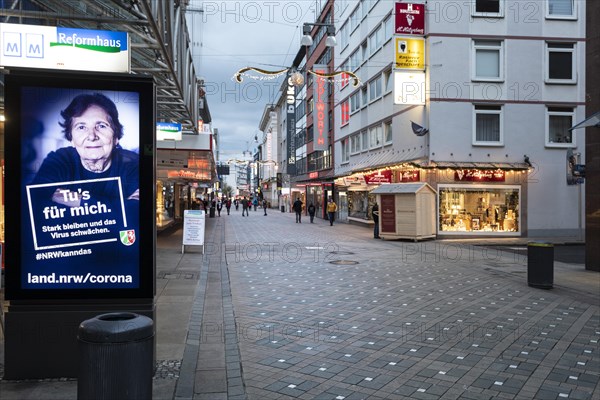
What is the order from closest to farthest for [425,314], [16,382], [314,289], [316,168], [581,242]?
1. [16,382]
2. [425,314]
3. [314,289]
4. [581,242]
5. [316,168]

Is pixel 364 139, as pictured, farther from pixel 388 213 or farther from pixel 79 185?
pixel 79 185

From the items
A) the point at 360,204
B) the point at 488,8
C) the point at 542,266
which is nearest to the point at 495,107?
the point at 488,8

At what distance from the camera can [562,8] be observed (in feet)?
79.5

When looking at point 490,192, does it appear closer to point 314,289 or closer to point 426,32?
point 426,32

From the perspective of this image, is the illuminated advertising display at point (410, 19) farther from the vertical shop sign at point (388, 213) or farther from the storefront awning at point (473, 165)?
the vertical shop sign at point (388, 213)

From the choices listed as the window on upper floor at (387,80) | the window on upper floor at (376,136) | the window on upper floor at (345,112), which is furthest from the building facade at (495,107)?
the window on upper floor at (345,112)

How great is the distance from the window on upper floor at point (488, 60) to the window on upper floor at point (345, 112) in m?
14.6

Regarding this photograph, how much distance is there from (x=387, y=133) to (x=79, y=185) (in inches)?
1009

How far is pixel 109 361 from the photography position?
3389 mm

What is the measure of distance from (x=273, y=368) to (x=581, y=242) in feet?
64.8

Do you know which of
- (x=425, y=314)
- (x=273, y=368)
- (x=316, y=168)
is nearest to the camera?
(x=273, y=368)

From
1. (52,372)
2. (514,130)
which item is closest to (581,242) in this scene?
(514,130)

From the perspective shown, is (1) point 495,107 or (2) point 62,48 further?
(1) point 495,107

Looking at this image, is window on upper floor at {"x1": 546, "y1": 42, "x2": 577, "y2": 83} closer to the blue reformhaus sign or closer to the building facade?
the building facade
